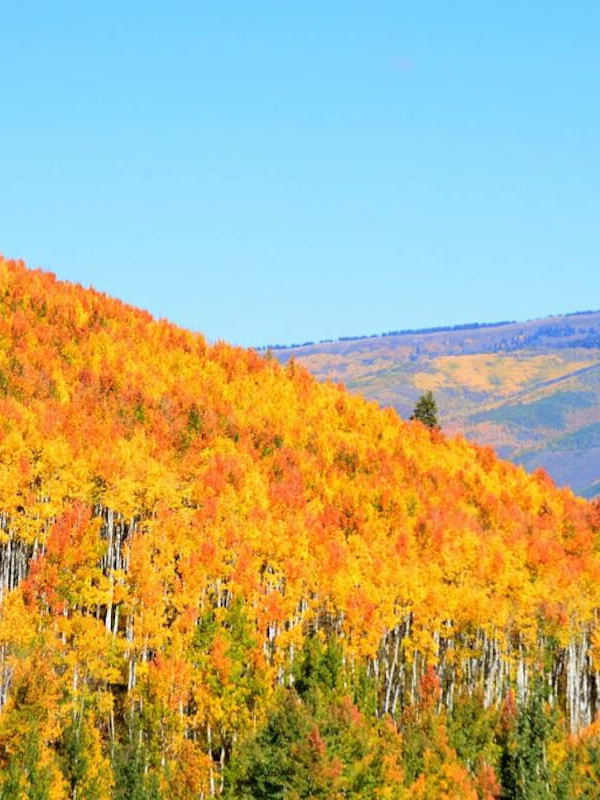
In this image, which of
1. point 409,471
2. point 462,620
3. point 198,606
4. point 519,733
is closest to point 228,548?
point 198,606

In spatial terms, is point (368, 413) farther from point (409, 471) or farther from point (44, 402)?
point (44, 402)

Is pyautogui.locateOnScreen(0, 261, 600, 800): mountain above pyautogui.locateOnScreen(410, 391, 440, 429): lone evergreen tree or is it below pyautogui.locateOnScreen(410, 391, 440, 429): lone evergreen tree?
below

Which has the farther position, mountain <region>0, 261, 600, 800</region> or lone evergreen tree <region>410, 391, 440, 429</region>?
lone evergreen tree <region>410, 391, 440, 429</region>

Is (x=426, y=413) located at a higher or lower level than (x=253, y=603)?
higher

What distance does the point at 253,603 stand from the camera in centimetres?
10806

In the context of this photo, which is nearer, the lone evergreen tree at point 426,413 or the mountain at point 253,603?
the mountain at point 253,603

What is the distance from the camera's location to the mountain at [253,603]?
88.0m

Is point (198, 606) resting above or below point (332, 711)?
above

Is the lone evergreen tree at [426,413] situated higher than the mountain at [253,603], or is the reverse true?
the lone evergreen tree at [426,413]

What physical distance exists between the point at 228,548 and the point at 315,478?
29998mm

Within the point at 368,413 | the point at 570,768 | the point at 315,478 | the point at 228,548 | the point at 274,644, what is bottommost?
the point at 570,768

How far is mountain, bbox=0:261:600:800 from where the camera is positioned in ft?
289

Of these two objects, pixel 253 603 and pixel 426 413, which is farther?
pixel 426 413

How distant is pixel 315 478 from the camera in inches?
5586
